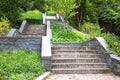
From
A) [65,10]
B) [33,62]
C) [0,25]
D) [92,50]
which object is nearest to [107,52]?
[92,50]

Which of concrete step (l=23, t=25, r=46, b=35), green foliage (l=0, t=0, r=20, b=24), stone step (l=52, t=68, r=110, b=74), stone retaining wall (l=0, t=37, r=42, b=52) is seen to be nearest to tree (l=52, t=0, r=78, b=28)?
green foliage (l=0, t=0, r=20, b=24)

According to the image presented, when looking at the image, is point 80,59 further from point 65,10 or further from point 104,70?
point 65,10

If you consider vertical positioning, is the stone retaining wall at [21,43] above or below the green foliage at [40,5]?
above

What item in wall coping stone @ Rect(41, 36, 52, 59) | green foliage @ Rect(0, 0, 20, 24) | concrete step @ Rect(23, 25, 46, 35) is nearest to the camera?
wall coping stone @ Rect(41, 36, 52, 59)

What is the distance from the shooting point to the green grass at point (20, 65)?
11148 mm

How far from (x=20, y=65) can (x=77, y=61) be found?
3.26 meters

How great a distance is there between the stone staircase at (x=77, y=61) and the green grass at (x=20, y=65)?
103cm

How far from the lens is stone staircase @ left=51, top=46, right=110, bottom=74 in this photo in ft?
44.3

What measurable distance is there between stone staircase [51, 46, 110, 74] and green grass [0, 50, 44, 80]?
3.38 feet

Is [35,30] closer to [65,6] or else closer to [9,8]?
[9,8]

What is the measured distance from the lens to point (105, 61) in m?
14.4

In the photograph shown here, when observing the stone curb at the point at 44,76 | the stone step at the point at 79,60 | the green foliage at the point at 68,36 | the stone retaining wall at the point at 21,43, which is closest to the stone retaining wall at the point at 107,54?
the stone step at the point at 79,60

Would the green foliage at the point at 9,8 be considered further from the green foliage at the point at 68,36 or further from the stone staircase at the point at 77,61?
the stone staircase at the point at 77,61

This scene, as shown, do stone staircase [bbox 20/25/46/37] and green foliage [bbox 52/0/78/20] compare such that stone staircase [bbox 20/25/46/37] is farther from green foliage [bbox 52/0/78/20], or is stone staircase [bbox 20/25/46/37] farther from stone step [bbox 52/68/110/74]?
stone step [bbox 52/68/110/74]
